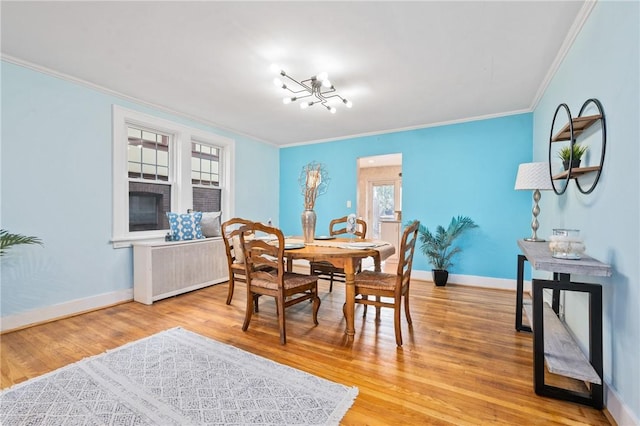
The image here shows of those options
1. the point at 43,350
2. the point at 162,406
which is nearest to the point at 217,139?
the point at 43,350

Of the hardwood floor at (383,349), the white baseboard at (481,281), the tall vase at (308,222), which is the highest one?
the tall vase at (308,222)

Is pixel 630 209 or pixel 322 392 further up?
pixel 630 209

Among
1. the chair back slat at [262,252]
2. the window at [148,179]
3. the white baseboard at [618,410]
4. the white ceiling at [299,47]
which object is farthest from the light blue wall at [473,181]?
the window at [148,179]

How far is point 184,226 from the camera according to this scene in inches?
149

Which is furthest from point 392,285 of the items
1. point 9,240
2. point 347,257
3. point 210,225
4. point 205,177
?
point 205,177

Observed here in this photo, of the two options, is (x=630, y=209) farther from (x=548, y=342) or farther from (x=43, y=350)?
(x=43, y=350)

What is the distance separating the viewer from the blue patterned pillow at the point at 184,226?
12.3 feet

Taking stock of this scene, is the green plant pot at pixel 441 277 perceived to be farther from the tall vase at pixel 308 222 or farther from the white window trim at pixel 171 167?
the white window trim at pixel 171 167

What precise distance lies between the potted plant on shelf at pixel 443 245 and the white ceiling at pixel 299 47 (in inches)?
65.4

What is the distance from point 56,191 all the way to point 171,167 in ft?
4.54

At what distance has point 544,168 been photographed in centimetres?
253

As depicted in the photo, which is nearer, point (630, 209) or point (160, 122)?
point (630, 209)

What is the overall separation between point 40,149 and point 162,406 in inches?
108

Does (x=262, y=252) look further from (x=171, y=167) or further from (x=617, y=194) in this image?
(x=171, y=167)
